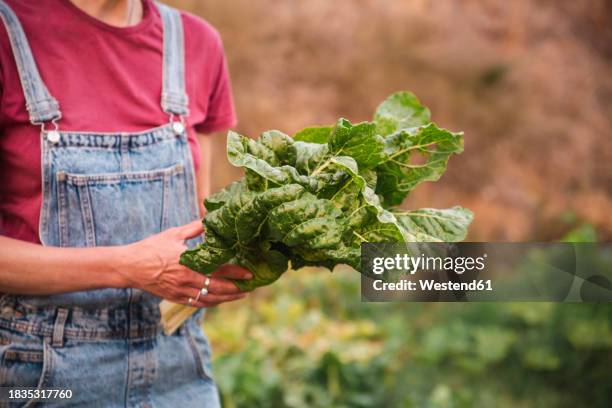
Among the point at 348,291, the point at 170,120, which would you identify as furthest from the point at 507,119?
the point at 170,120

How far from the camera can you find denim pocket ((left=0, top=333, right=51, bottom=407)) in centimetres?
149

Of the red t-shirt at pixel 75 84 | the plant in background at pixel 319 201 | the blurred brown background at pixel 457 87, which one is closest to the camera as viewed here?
the plant in background at pixel 319 201

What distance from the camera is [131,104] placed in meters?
1.63

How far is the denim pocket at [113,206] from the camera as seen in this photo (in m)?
1.51

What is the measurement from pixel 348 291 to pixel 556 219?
2.50 m

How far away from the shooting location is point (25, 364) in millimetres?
1499

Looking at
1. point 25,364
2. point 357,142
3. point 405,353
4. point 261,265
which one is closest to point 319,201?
point 357,142

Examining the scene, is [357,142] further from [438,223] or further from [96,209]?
[96,209]

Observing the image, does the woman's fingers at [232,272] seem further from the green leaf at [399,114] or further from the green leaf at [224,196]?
the green leaf at [399,114]

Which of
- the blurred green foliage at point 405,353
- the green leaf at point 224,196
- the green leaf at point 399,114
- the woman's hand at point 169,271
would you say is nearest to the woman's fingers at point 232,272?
the woman's hand at point 169,271

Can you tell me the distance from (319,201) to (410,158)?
0.32 meters

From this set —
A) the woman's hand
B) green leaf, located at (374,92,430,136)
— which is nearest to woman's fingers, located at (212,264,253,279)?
the woman's hand

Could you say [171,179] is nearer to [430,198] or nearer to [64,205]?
[64,205]

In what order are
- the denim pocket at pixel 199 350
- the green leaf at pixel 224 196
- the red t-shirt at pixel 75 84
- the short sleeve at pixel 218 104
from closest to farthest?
the green leaf at pixel 224 196 → the red t-shirt at pixel 75 84 → the denim pocket at pixel 199 350 → the short sleeve at pixel 218 104
